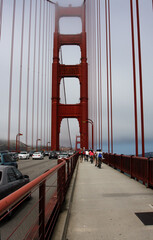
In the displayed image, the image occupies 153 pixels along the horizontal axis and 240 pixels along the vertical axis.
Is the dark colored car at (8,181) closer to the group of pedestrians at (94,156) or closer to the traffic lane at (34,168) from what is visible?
the traffic lane at (34,168)

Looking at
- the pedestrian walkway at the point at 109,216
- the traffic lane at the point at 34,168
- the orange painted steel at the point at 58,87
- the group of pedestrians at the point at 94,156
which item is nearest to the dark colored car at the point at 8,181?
the pedestrian walkway at the point at 109,216

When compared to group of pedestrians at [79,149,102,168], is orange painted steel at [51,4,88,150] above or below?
above

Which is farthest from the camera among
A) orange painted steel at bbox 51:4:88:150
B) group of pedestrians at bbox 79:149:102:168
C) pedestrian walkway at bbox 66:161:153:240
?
orange painted steel at bbox 51:4:88:150

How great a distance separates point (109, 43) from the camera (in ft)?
85.5

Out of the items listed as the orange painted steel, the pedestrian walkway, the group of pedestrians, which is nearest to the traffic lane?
the group of pedestrians

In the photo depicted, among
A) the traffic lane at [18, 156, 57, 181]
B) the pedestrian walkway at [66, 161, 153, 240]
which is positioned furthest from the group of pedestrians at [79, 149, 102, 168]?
the pedestrian walkway at [66, 161, 153, 240]

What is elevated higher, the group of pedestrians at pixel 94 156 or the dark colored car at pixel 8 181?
the dark colored car at pixel 8 181

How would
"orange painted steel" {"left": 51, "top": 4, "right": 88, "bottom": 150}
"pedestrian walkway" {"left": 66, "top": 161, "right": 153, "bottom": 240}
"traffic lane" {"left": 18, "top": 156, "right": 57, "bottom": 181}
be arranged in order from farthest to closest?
1. "orange painted steel" {"left": 51, "top": 4, "right": 88, "bottom": 150}
2. "traffic lane" {"left": 18, "top": 156, "right": 57, "bottom": 181}
3. "pedestrian walkway" {"left": 66, "top": 161, "right": 153, "bottom": 240}

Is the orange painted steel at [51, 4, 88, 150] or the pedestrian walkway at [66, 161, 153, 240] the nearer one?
the pedestrian walkway at [66, 161, 153, 240]

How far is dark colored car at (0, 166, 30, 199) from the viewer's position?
16.6 feet

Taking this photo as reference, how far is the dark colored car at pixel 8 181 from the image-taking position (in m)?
5.05

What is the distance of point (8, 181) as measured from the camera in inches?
219

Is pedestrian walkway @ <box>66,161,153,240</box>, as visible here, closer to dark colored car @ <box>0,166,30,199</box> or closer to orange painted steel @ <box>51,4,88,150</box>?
dark colored car @ <box>0,166,30,199</box>

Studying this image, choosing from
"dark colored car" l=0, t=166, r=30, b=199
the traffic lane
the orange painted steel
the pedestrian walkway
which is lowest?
the traffic lane
